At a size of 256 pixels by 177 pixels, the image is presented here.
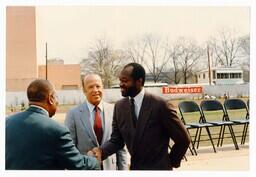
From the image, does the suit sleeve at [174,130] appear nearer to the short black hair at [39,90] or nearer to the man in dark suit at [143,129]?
the man in dark suit at [143,129]

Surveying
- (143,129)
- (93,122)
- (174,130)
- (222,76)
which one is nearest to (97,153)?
(93,122)

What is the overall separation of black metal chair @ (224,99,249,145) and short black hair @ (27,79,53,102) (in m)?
1.75

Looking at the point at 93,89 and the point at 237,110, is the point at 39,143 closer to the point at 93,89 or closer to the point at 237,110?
the point at 93,89

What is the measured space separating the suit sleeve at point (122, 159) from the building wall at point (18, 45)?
1.10 m

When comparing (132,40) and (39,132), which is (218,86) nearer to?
(132,40)

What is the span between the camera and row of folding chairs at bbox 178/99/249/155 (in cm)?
348

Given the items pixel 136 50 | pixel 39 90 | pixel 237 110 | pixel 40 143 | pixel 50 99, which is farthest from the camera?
pixel 237 110

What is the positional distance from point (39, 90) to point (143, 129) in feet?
3.09

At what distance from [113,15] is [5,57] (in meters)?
1.10

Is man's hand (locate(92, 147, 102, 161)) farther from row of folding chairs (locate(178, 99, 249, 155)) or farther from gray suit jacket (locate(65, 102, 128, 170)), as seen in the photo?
row of folding chairs (locate(178, 99, 249, 155))

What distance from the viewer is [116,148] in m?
3.21

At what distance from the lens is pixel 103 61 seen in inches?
135

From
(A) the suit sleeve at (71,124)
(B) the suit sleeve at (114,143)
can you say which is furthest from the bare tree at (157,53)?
(A) the suit sleeve at (71,124)
